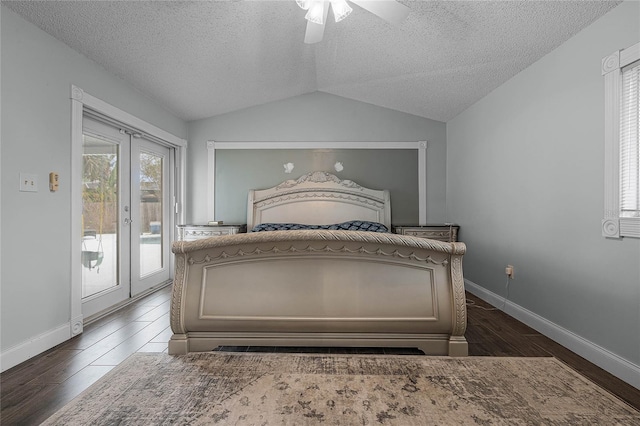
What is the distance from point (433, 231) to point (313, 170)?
72.3 inches

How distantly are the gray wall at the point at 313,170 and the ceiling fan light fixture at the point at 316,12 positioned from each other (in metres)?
2.53

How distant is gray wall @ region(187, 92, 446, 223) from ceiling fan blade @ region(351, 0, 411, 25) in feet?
8.21

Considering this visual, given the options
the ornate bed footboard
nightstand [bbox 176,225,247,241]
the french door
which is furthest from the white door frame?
nightstand [bbox 176,225,247,241]

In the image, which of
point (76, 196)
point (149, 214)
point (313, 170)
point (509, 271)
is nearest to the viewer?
point (76, 196)

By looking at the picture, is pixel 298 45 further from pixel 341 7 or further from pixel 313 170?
pixel 313 170

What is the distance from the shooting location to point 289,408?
4.58ft

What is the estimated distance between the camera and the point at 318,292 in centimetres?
200

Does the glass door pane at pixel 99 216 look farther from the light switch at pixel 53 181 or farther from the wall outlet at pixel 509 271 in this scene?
the wall outlet at pixel 509 271

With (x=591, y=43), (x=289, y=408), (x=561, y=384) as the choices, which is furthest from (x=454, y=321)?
(x=591, y=43)

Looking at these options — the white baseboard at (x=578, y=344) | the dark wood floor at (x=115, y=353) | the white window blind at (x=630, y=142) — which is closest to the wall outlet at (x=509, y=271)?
the white baseboard at (x=578, y=344)

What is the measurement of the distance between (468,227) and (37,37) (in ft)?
14.6

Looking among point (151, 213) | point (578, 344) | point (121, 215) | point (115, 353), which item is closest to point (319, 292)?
point (115, 353)

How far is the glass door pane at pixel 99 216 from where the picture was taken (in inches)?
117

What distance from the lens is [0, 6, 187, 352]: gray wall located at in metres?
2.08
